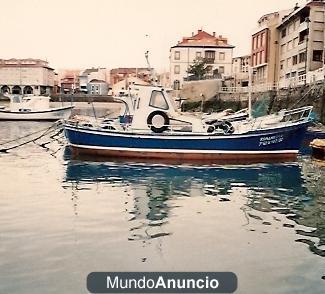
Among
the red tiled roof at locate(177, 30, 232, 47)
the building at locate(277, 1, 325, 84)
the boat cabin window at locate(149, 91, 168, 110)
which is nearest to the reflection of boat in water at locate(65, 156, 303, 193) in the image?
the boat cabin window at locate(149, 91, 168, 110)

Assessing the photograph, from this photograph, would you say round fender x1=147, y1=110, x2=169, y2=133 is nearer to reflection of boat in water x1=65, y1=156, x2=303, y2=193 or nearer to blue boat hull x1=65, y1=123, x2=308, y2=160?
blue boat hull x1=65, y1=123, x2=308, y2=160

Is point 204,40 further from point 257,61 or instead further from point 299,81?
point 299,81

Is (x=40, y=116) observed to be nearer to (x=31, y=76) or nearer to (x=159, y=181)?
(x=159, y=181)

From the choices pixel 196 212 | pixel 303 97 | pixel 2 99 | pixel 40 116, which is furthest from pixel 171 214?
pixel 2 99

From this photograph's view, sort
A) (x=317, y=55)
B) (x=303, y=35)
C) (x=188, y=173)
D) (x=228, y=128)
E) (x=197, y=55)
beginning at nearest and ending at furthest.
A: (x=188, y=173) < (x=228, y=128) < (x=317, y=55) < (x=303, y=35) < (x=197, y=55)

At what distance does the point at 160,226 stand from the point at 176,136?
36.9 feet

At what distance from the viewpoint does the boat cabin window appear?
75.7ft

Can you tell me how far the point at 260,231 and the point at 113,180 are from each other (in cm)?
742

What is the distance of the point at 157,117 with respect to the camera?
2281 centimetres

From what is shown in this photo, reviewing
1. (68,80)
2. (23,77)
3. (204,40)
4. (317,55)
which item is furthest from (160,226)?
(68,80)

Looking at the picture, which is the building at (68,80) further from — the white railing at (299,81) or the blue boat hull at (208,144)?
the blue boat hull at (208,144)

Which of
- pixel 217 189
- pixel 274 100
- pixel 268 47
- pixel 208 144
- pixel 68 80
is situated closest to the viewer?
pixel 217 189

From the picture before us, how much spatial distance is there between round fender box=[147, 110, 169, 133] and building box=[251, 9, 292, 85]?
36838 millimetres

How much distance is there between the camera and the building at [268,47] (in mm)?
58719
